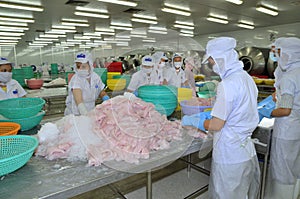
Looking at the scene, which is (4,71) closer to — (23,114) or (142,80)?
(23,114)

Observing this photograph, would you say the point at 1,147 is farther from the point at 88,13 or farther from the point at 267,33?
the point at 267,33

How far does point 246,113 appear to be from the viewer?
1284mm

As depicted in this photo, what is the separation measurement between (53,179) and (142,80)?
156 centimetres

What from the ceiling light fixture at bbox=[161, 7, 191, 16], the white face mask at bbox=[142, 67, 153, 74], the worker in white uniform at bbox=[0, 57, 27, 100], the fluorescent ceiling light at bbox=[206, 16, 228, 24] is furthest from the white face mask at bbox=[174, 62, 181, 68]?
the fluorescent ceiling light at bbox=[206, 16, 228, 24]

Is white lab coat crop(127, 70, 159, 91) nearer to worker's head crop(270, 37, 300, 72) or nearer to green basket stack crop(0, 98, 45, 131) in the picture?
green basket stack crop(0, 98, 45, 131)

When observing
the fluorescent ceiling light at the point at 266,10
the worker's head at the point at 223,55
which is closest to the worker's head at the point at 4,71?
the worker's head at the point at 223,55

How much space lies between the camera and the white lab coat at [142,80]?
7.33 feet

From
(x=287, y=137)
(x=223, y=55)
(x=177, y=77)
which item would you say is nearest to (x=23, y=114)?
(x=223, y=55)

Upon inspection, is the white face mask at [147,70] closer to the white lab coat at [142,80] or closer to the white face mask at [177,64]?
the white lab coat at [142,80]

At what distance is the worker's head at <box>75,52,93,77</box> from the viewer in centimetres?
221

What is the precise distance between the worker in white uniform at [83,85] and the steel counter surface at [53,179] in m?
1.12

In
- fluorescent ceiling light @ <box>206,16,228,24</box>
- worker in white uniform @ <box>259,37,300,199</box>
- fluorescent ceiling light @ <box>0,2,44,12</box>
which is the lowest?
worker in white uniform @ <box>259,37,300,199</box>

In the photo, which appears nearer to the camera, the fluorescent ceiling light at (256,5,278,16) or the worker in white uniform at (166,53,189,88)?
the worker in white uniform at (166,53,189,88)

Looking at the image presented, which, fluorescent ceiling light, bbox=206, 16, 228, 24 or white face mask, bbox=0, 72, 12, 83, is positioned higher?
fluorescent ceiling light, bbox=206, 16, 228, 24
